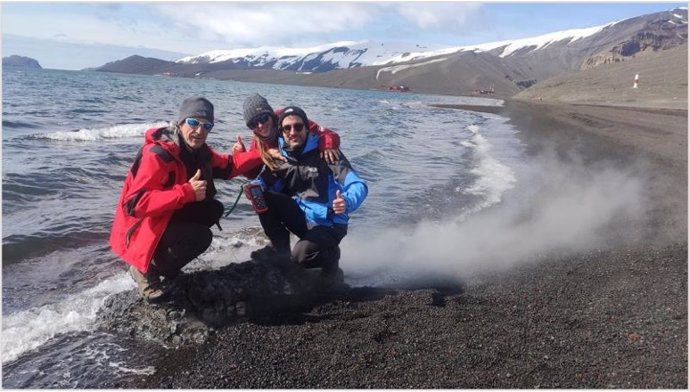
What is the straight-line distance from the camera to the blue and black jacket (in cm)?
548

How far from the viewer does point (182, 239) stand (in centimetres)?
484

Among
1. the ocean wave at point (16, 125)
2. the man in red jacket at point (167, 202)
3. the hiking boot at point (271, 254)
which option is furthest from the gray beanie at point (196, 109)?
the ocean wave at point (16, 125)

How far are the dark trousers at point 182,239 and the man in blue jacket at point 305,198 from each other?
78 cm

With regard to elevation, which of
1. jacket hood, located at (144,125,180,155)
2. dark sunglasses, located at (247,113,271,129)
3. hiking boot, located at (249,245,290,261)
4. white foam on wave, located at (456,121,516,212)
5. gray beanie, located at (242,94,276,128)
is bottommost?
white foam on wave, located at (456,121,516,212)

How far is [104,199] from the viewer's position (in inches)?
391

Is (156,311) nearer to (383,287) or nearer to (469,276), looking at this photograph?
(383,287)

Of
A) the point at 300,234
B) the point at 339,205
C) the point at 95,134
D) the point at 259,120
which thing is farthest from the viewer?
the point at 95,134

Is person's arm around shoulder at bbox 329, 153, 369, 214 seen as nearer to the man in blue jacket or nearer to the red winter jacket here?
the man in blue jacket

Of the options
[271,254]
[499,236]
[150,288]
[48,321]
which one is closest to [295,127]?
[271,254]

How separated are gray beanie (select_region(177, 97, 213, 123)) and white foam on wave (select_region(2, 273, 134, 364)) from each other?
7.20 feet

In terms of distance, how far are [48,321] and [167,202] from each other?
73.5 inches

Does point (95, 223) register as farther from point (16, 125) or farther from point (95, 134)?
point (16, 125)

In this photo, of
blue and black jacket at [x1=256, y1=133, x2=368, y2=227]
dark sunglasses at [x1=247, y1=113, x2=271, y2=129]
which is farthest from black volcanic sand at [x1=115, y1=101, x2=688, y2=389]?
dark sunglasses at [x1=247, y1=113, x2=271, y2=129]

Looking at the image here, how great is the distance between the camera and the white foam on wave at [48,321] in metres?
4.42
